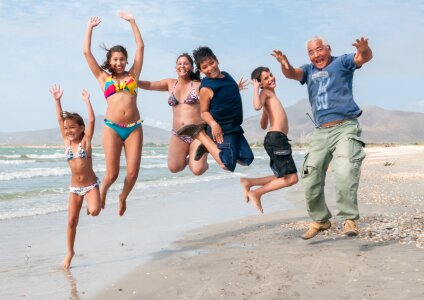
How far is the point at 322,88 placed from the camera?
7387 mm

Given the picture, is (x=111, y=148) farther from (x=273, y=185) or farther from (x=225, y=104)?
(x=273, y=185)

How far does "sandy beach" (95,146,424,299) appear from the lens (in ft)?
18.1

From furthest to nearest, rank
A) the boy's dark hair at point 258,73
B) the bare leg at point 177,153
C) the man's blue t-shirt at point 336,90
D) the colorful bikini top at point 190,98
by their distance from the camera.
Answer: the bare leg at point 177,153 < the colorful bikini top at point 190,98 < the boy's dark hair at point 258,73 < the man's blue t-shirt at point 336,90

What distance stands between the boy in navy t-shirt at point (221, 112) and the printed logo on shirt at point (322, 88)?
1113 millimetres

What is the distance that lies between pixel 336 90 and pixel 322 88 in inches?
7.7

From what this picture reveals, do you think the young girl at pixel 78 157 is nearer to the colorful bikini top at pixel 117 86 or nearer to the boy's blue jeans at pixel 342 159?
the colorful bikini top at pixel 117 86

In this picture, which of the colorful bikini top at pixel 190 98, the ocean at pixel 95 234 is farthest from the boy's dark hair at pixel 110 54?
the ocean at pixel 95 234

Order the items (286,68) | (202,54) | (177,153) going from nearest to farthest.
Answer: (202,54) → (286,68) → (177,153)

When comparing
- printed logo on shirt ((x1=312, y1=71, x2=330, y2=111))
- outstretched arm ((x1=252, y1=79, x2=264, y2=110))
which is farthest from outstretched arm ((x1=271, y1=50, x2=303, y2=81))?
outstretched arm ((x1=252, y1=79, x2=264, y2=110))

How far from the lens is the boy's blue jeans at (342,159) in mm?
7301

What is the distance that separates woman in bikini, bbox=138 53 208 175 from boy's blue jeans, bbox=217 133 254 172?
0.72m

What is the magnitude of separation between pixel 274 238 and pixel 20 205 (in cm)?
968

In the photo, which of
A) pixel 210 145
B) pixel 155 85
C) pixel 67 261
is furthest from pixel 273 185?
pixel 67 261

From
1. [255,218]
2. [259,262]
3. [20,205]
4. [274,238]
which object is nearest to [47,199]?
[20,205]
